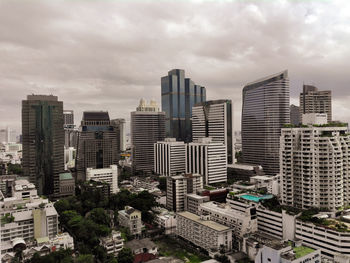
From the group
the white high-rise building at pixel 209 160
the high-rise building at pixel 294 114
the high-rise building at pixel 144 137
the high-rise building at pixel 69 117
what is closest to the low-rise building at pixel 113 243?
the white high-rise building at pixel 209 160

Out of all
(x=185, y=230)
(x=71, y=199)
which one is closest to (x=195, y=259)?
(x=185, y=230)

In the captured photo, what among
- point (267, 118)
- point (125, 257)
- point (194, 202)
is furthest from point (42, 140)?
point (267, 118)

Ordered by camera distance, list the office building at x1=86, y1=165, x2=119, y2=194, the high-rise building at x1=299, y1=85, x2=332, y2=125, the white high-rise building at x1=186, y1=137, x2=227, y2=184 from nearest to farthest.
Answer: the office building at x1=86, y1=165, x2=119, y2=194 → the white high-rise building at x1=186, y1=137, x2=227, y2=184 → the high-rise building at x1=299, y1=85, x2=332, y2=125

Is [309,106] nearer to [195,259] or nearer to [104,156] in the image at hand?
[104,156]

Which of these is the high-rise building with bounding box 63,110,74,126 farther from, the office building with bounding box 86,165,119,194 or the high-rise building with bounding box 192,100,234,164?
the office building with bounding box 86,165,119,194

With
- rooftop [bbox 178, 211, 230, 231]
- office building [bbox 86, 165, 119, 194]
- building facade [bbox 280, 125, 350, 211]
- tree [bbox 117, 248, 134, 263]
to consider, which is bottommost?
tree [bbox 117, 248, 134, 263]

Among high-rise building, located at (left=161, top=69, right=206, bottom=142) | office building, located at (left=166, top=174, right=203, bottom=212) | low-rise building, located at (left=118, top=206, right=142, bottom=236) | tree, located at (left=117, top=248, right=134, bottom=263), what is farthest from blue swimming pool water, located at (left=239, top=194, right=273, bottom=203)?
high-rise building, located at (left=161, top=69, right=206, bottom=142)

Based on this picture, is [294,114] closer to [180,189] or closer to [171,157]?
[171,157]
